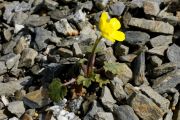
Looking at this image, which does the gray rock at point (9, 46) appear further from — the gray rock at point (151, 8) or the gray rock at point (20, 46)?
the gray rock at point (151, 8)

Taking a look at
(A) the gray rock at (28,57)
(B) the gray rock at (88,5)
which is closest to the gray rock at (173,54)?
(B) the gray rock at (88,5)

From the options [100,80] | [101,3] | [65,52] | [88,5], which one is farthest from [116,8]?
[100,80]

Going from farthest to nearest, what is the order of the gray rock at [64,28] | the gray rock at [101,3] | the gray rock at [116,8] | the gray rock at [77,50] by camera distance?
the gray rock at [101,3]
the gray rock at [116,8]
the gray rock at [64,28]
the gray rock at [77,50]

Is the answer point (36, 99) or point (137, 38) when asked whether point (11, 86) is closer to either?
point (36, 99)

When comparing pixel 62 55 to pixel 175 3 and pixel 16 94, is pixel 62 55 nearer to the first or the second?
pixel 16 94

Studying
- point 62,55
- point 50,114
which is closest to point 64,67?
point 62,55

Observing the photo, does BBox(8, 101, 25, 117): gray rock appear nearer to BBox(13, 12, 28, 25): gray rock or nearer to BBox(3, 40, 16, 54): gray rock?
BBox(3, 40, 16, 54): gray rock
